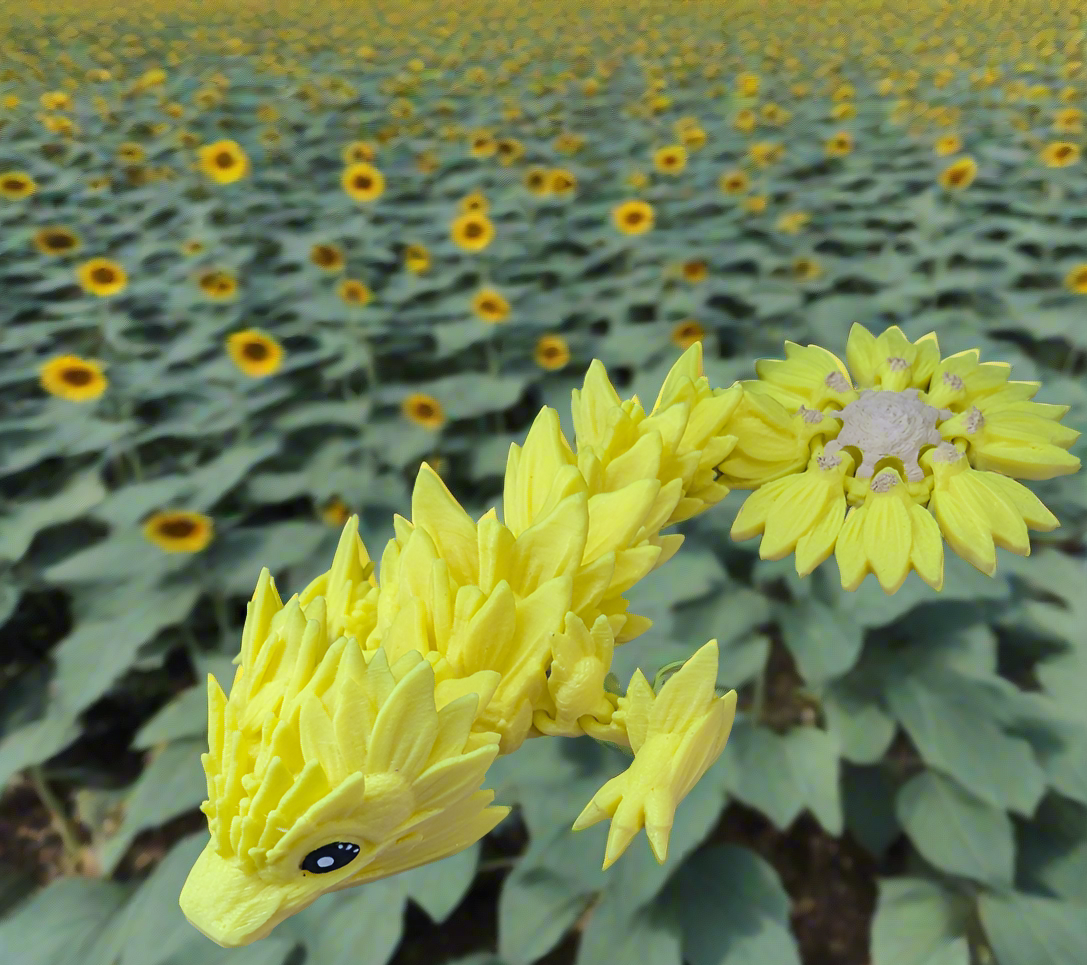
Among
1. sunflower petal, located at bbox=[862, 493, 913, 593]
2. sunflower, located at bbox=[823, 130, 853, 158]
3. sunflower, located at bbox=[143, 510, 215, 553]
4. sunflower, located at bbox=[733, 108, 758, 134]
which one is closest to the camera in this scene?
sunflower petal, located at bbox=[862, 493, 913, 593]

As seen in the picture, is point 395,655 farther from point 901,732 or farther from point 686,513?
point 901,732

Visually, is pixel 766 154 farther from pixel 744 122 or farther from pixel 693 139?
pixel 744 122

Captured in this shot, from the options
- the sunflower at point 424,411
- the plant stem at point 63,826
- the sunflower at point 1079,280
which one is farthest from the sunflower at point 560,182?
the plant stem at point 63,826

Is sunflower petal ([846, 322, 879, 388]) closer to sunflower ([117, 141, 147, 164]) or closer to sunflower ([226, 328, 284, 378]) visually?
sunflower ([226, 328, 284, 378])

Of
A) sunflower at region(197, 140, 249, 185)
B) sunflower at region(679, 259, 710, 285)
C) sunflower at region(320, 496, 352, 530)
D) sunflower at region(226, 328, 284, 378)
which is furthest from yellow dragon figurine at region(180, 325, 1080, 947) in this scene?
sunflower at region(197, 140, 249, 185)

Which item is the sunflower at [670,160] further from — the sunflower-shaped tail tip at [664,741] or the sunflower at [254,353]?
the sunflower-shaped tail tip at [664,741]

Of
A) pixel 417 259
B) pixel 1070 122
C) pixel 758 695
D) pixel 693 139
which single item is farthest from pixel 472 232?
pixel 1070 122

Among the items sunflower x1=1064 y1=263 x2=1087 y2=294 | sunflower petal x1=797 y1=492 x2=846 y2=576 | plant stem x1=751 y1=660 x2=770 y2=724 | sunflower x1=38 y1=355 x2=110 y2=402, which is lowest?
plant stem x1=751 y1=660 x2=770 y2=724
